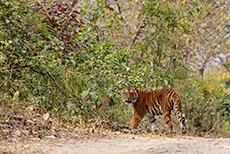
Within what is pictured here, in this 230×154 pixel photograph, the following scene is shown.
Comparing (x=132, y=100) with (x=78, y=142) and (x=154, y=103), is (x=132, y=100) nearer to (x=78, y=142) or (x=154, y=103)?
(x=154, y=103)

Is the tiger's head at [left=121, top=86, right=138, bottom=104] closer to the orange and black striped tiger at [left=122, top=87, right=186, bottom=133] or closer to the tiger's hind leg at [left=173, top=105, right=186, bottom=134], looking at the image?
the orange and black striped tiger at [left=122, top=87, right=186, bottom=133]

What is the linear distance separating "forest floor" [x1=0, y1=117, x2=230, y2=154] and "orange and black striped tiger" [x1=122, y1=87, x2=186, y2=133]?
24.9 inches

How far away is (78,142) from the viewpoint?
5629 millimetres

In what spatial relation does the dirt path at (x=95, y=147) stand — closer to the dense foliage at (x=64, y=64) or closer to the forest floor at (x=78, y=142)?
the forest floor at (x=78, y=142)

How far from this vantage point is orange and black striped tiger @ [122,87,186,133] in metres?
7.57

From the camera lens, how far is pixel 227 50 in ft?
45.3

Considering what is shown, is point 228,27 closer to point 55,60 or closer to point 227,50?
point 227,50

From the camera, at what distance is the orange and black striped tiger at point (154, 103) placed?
7570 mm

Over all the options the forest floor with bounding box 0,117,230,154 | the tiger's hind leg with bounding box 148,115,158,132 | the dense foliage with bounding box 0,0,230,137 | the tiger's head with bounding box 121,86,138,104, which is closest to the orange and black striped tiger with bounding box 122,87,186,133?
the tiger's head with bounding box 121,86,138,104

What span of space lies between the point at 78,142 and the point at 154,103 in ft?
8.93

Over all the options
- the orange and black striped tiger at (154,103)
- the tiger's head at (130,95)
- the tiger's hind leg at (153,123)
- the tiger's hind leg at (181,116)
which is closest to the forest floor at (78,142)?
the orange and black striped tiger at (154,103)

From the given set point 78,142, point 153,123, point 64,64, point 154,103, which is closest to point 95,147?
point 78,142

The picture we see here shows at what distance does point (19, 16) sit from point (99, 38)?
2.49m

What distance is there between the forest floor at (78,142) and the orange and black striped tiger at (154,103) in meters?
0.63
